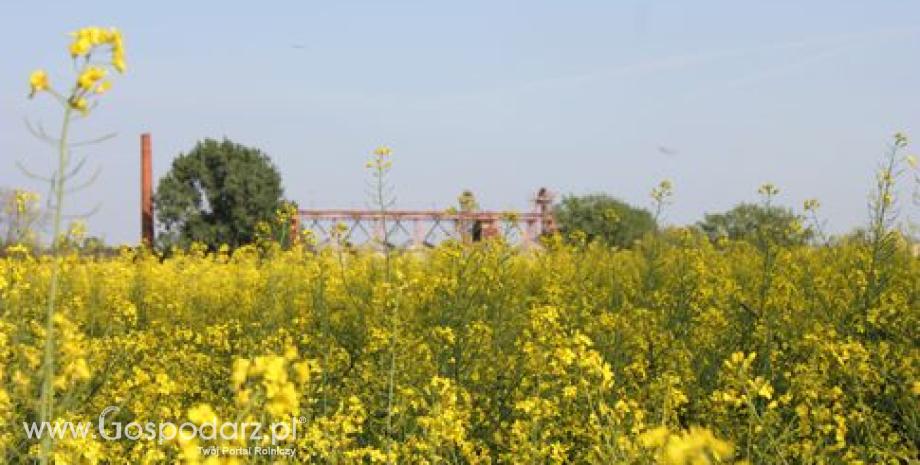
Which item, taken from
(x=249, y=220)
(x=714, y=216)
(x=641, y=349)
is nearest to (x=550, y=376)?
(x=641, y=349)

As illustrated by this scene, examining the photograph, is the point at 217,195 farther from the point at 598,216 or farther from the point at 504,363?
the point at 504,363

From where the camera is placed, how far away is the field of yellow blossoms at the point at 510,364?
4.38 m

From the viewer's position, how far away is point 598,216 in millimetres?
27859

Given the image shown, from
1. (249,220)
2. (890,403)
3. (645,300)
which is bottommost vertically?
(890,403)

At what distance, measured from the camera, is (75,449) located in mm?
4043

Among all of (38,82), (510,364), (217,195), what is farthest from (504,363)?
(217,195)

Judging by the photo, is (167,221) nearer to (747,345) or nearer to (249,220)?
(249,220)

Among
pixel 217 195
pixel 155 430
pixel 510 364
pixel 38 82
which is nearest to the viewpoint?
pixel 38 82

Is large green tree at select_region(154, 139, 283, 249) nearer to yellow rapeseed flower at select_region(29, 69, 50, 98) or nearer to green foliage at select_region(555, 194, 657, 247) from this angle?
green foliage at select_region(555, 194, 657, 247)

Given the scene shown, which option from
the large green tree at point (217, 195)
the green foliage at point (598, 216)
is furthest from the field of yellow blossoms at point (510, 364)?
the green foliage at point (598, 216)

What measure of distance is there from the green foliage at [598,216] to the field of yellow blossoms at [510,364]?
1871 centimetres

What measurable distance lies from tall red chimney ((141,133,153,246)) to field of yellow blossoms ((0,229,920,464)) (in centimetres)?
1668

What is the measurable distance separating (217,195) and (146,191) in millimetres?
1929

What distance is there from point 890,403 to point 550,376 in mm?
1803
